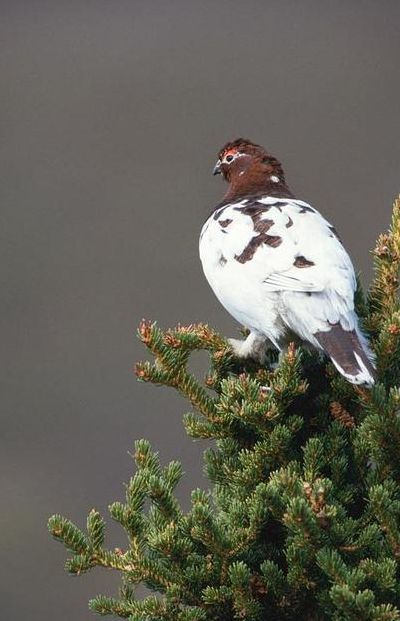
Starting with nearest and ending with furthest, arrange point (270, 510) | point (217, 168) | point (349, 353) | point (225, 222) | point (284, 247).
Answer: point (270, 510) → point (349, 353) → point (284, 247) → point (225, 222) → point (217, 168)

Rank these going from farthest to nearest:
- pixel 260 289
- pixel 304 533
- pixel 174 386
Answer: pixel 260 289, pixel 174 386, pixel 304 533

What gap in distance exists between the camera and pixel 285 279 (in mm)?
2385

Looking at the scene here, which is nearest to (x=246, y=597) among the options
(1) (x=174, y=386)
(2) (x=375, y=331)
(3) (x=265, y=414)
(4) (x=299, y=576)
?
(4) (x=299, y=576)

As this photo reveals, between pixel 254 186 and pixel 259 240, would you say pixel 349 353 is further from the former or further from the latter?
pixel 254 186

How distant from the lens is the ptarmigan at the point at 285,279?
2180 mm

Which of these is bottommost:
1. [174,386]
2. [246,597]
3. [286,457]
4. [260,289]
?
[246,597]

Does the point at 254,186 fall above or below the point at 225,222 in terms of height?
above

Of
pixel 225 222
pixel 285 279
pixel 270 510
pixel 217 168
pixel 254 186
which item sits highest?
pixel 217 168

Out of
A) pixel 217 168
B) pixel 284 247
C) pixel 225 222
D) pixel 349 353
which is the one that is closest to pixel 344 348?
pixel 349 353

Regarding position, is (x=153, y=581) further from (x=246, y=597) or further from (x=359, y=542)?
(x=359, y=542)

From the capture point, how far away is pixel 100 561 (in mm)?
1944

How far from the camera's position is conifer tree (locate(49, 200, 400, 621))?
1.74 meters

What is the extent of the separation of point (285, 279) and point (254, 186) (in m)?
0.92

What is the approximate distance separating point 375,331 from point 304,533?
2.27 feet
